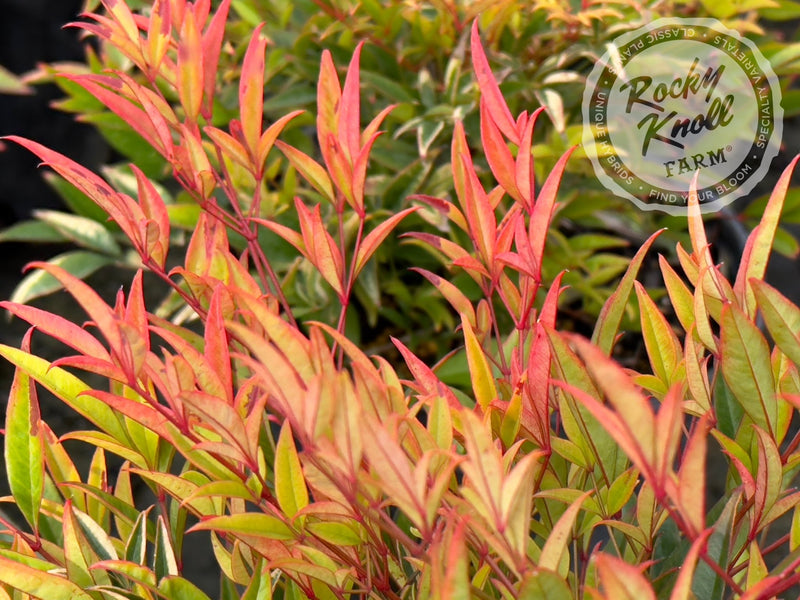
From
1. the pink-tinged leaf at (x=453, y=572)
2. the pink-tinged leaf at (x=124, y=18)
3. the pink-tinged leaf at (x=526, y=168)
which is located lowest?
the pink-tinged leaf at (x=453, y=572)

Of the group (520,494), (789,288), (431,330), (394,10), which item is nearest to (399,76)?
(394,10)

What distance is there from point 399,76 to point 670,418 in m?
0.87

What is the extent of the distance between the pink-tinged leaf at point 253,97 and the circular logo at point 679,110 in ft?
1.88

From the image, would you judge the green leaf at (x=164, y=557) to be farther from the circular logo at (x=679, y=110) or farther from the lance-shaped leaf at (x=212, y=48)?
the circular logo at (x=679, y=110)

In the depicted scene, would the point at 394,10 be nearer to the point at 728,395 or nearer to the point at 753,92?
the point at 753,92

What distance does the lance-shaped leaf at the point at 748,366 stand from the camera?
1.24ft

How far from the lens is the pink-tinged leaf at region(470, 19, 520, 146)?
18.4 inches

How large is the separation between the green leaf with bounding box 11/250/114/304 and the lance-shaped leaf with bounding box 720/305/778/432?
0.82 metres

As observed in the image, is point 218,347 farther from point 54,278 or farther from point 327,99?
point 54,278

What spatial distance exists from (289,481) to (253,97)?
217mm

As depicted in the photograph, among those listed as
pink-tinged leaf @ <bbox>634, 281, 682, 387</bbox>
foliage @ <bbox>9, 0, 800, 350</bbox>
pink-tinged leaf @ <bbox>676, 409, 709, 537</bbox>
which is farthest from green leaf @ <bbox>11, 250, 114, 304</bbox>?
pink-tinged leaf @ <bbox>676, 409, 709, 537</bbox>

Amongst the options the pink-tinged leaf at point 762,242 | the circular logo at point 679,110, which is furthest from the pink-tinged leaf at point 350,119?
the circular logo at point 679,110

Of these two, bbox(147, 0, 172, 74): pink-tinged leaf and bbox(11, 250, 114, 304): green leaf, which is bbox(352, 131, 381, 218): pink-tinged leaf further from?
bbox(11, 250, 114, 304): green leaf

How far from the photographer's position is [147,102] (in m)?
0.48
